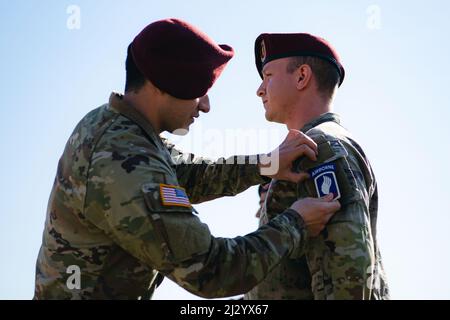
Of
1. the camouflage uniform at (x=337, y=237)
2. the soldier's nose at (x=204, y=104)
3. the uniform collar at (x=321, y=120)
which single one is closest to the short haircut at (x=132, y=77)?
the soldier's nose at (x=204, y=104)

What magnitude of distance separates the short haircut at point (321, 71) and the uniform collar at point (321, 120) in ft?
0.84

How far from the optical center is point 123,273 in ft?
17.4

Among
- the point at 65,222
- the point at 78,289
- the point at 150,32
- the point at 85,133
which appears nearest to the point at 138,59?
the point at 150,32

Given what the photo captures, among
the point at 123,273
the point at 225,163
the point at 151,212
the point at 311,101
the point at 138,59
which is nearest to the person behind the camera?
the point at 151,212

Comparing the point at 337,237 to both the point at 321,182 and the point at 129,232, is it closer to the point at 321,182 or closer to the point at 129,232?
the point at 321,182

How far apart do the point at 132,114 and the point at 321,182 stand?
1461mm

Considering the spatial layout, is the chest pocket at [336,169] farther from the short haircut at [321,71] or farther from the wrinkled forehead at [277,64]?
the wrinkled forehead at [277,64]

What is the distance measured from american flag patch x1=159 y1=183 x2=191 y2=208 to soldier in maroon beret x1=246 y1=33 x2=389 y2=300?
1035 mm

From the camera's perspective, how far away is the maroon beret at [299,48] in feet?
21.8

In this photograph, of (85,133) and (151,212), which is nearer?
(151,212)

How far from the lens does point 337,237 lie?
5363 millimetres

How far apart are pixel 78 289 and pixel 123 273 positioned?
325 millimetres

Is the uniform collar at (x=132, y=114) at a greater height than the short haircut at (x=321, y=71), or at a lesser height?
lesser

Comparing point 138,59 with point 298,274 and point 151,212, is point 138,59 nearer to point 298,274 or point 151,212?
point 151,212
